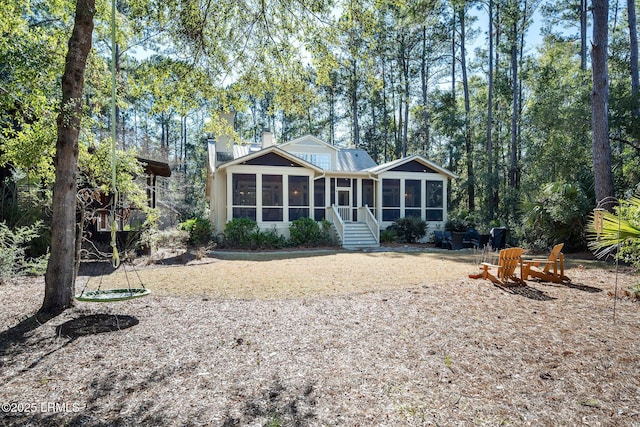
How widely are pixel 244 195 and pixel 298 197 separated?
263cm

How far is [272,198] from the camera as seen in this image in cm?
1664

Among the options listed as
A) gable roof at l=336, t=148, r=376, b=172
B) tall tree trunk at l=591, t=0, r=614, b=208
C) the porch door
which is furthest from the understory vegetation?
tall tree trunk at l=591, t=0, r=614, b=208

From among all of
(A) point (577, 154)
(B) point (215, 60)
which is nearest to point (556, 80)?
(A) point (577, 154)

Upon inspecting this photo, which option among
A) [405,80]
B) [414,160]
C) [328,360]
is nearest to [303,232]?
[414,160]

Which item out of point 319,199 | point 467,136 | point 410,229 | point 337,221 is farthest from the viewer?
point 467,136

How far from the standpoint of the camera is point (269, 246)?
15258 millimetres

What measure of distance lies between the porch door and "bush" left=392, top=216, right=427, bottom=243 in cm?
260

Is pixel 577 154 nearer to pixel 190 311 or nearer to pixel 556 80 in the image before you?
pixel 556 80

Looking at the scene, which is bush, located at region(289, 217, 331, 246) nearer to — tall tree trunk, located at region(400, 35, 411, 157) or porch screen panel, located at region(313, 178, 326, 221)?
porch screen panel, located at region(313, 178, 326, 221)

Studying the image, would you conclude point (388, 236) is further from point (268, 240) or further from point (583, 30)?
point (583, 30)

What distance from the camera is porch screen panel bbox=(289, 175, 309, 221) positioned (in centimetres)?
1705

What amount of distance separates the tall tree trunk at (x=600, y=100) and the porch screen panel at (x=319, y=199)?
439 inches

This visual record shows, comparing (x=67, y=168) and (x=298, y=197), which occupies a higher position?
(x=298, y=197)

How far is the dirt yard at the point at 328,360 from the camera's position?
2539mm
